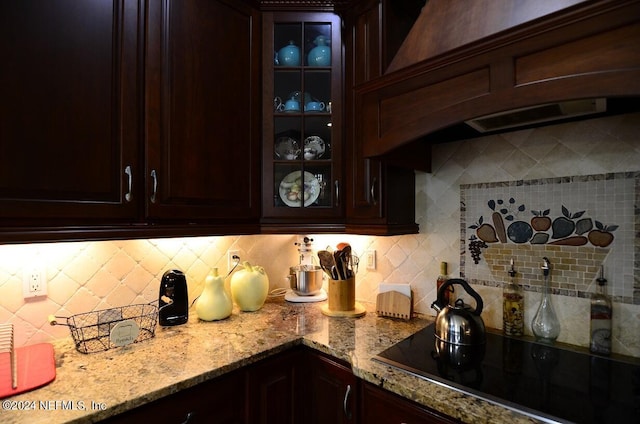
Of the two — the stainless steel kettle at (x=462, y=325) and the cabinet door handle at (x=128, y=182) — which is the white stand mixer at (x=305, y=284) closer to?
the stainless steel kettle at (x=462, y=325)

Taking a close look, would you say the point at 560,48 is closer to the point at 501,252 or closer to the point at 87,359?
the point at 501,252

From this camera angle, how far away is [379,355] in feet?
3.77

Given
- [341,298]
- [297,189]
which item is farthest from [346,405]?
[297,189]

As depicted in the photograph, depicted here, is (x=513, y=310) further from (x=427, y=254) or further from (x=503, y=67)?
(x=503, y=67)

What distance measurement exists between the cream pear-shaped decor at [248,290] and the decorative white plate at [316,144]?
2.16 feet

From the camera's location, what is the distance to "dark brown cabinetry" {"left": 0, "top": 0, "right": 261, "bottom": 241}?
37.2 inches

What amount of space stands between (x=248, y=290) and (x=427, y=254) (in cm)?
87

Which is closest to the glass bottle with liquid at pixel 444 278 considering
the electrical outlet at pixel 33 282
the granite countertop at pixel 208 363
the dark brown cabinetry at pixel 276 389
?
the granite countertop at pixel 208 363

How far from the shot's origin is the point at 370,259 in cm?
179

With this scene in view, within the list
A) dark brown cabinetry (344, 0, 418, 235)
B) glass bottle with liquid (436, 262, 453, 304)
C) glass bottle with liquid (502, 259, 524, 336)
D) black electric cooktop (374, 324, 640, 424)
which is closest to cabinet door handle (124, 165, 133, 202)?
dark brown cabinetry (344, 0, 418, 235)

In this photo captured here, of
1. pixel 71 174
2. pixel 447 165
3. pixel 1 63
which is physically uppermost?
pixel 1 63

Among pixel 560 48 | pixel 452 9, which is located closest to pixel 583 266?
pixel 560 48

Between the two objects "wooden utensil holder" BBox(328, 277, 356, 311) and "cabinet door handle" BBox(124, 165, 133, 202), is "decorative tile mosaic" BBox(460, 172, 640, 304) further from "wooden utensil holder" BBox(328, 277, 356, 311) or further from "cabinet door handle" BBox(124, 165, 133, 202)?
"cabinet door handle" BBox(124, 165, 133, 202)

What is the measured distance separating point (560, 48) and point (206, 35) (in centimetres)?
124
